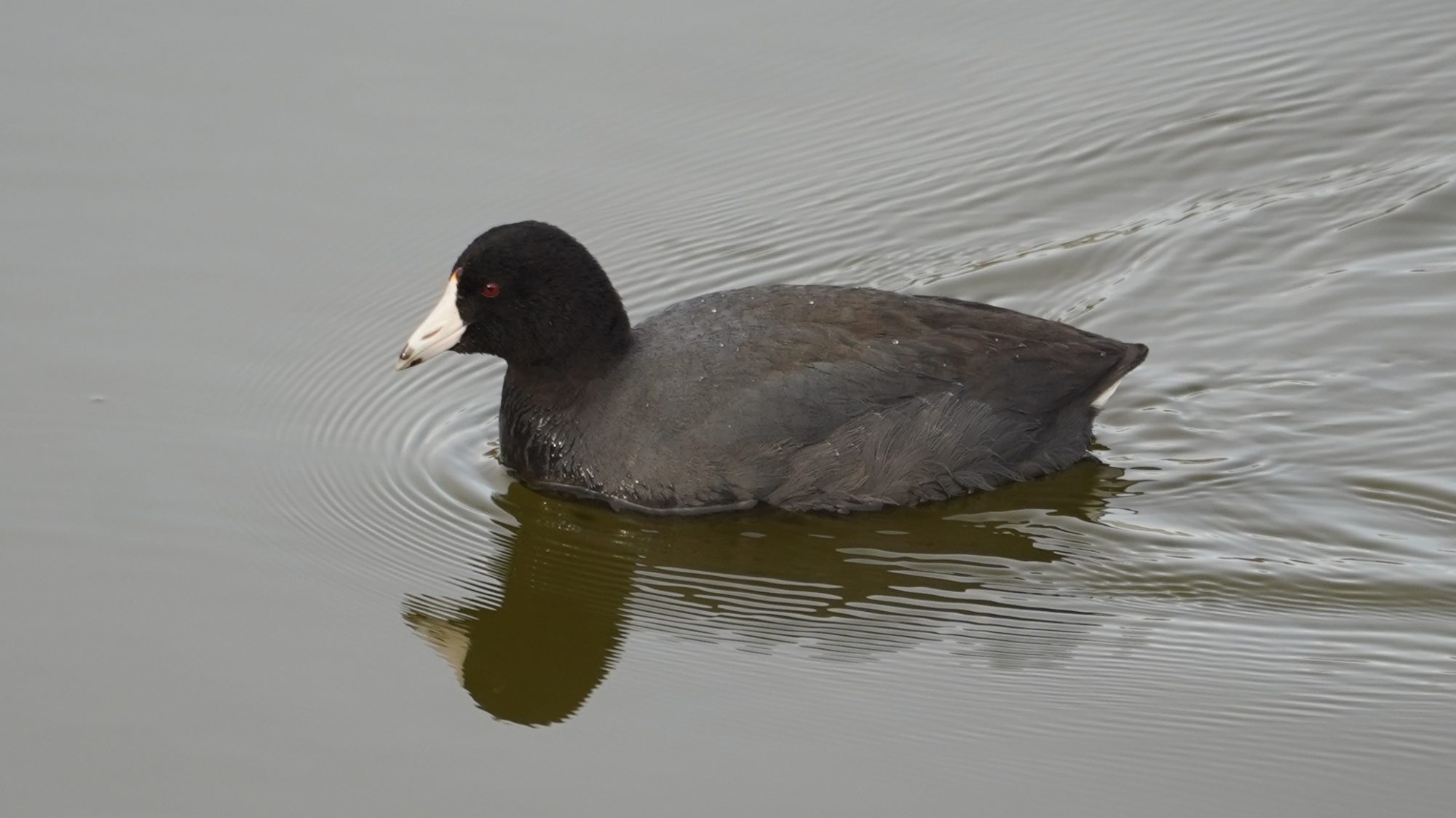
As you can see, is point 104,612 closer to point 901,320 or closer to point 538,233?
point 538,233

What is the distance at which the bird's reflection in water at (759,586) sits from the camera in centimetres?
603

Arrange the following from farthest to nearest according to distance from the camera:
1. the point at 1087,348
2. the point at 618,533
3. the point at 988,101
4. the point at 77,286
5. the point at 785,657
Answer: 1. the point at 988,101
2. the point at 77,286
3. the point at 1087,348
4. the point at 618,533
5. the point at 785,657

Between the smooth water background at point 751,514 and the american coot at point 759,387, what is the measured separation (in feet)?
0.53

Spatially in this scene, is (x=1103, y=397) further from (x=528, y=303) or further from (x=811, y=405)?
(x=528, y=303)

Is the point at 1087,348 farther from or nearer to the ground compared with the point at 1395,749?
farther from the ground

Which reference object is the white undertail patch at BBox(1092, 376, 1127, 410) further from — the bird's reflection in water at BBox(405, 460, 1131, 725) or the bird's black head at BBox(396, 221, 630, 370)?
the bird's black head at BBox(396, 221, 630, 370)

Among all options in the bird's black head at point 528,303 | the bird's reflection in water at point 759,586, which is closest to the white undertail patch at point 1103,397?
the bird's reflection in water at point 759,586

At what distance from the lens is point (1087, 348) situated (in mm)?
7336

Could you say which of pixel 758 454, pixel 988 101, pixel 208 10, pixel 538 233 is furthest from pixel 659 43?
pixel 758 454

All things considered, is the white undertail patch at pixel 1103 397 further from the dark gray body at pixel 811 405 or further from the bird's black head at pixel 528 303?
the bird's black head at pixel 528 303

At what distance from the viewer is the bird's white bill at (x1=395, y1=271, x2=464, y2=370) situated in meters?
7.11

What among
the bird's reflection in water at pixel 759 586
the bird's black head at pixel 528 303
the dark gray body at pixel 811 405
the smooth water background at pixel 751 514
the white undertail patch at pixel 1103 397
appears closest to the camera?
the smooth water background at pixel 751 514

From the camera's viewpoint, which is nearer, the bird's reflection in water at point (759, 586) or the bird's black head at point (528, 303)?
the bird's reflection in water at point (759, 586)

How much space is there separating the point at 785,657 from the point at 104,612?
86.5 inches
